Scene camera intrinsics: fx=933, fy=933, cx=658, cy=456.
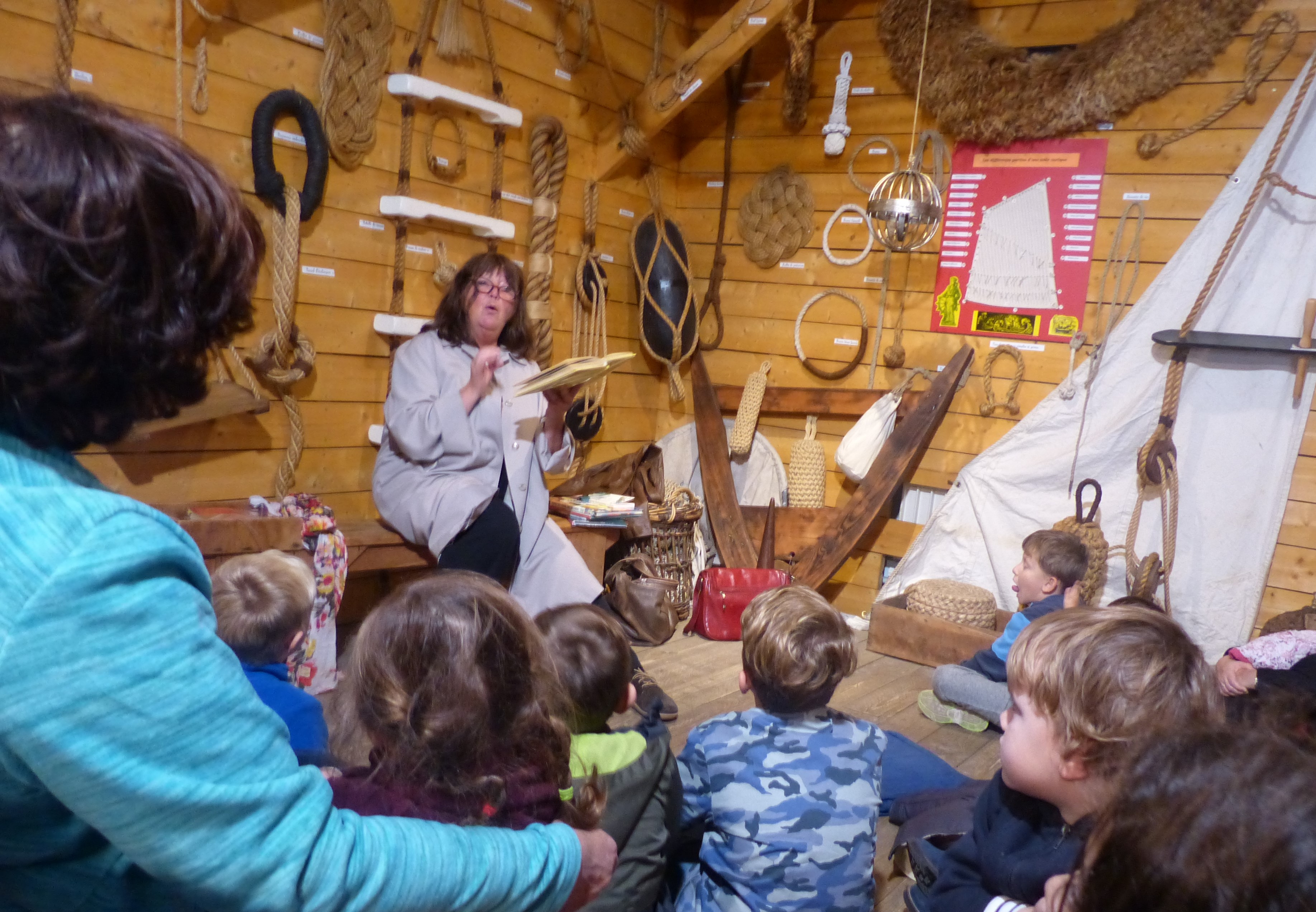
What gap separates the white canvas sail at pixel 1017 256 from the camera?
150 inches

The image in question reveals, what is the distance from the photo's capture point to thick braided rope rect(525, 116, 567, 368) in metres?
3.76

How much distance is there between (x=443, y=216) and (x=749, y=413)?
1704 mm

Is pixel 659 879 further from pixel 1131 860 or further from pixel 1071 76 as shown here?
pixel 1071 76

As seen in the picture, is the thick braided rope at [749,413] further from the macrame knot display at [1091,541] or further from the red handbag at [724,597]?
the macrame knot display at [1091,541]

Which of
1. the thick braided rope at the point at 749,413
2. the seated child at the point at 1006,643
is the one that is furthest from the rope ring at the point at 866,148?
the seated child at the point at 1006,643

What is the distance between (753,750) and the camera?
4.92 feet

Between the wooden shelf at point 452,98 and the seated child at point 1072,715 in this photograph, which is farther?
the wooden shelf at point 452,98

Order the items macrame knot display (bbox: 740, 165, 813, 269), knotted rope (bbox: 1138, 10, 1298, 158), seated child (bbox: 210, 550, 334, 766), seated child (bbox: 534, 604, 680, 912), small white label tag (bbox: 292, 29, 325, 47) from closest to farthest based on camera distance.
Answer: seated child (bbox: 534, 604, 680, 912), seated child (bbox: 210, 550, 334, 766), small white label tag (bbox: 292, 29, 325, 47), knotted rope (bbox: 1138, 10, 1298, 158), macrame knot display (bbox: 740, 165, 813, 269)

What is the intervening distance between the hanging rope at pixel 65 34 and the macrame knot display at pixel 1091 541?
3369mm

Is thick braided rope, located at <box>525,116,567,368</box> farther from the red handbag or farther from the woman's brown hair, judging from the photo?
the red handbag

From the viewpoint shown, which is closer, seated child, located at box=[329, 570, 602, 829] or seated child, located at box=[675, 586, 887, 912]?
seated child, located at box=[329, 570, 602, 829]

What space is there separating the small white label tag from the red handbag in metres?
2.31

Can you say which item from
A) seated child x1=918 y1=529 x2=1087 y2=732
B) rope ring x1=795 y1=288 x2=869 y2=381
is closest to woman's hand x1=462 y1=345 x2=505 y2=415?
seated child x1=918 y1=529 x2=1087 y2=732

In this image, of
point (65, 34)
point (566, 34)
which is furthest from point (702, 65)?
point (65, 34)
